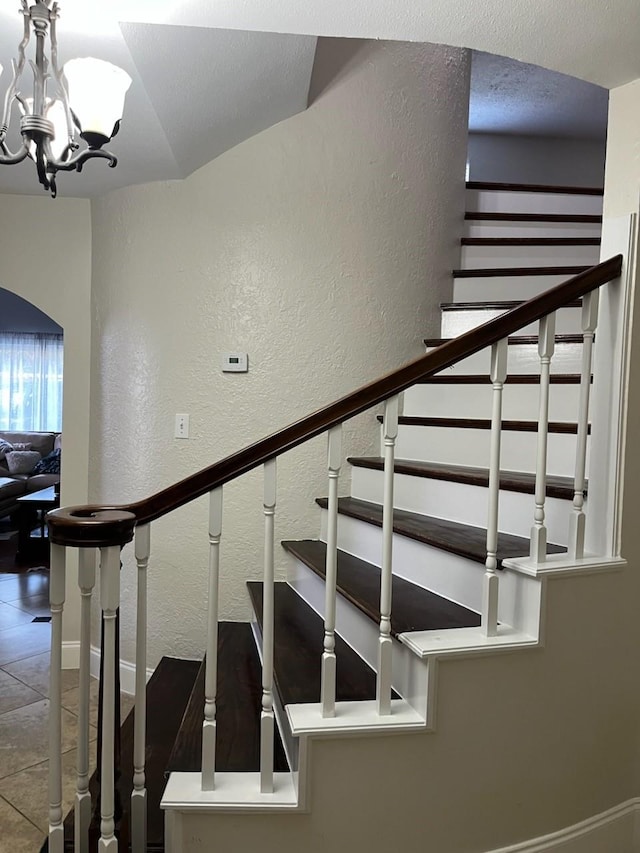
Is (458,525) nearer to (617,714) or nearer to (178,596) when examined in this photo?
(617,714)

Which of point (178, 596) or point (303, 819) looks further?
point (178, 596)

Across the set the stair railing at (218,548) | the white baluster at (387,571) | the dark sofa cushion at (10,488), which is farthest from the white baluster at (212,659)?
the dark sofa cushion at (10,488)

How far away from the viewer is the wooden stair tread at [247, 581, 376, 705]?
5.09 feet

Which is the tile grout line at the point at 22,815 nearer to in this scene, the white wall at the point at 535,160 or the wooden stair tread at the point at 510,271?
the wooden stair tread at the point at 510,271

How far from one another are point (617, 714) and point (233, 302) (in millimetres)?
2091

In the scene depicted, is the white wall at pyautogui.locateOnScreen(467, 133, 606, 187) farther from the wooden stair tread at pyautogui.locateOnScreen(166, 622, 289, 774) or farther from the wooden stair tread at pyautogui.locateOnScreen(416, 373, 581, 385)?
the wooden stair tread at pyautogui.locateOnScreen(166, 622, 289, 774)

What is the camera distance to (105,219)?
2850 millimetres

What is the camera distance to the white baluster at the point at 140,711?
4.31ft

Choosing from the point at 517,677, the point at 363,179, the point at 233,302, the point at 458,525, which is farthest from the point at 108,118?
the point at 517,677

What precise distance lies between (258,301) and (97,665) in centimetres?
197

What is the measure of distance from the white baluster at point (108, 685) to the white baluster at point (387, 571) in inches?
24.3

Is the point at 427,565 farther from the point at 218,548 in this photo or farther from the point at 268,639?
the point at 218,548

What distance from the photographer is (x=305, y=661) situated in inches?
68.8

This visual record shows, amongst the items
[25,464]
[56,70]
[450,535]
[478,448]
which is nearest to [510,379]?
[478,448]
